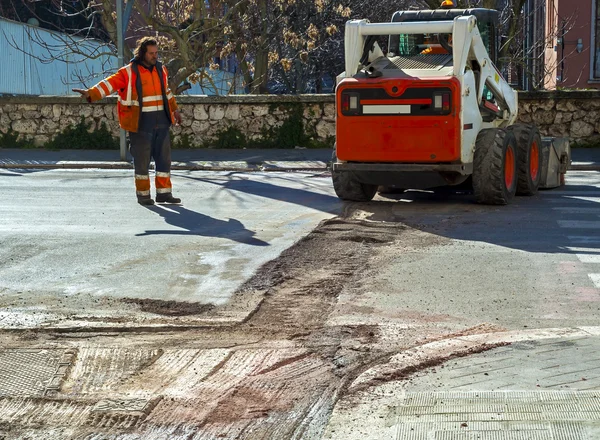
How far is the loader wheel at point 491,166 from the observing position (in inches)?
488

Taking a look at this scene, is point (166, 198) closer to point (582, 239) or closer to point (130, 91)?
point (130, 91)

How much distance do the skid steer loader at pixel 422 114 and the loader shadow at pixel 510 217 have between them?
322 millimetres

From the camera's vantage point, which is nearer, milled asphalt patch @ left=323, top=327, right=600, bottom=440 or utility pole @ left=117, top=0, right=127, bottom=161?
milled asphalt patch @ left=323, top=327, right=600, bottom=440

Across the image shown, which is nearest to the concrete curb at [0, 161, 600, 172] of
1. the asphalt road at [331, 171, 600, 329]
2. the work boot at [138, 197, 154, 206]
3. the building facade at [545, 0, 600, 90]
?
the asphalt road at [331, 171, 600, 329]

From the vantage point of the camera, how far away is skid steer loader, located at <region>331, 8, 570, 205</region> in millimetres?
12008

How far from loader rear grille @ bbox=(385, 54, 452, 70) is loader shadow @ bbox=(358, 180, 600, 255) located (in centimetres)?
170

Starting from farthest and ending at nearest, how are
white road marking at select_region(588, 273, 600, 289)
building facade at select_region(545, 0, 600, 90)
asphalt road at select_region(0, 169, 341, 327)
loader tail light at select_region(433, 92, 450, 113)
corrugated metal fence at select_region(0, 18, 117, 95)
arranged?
corrugated metal fence at select_region(0, 18, 117, 95) < building facade at select_region(545, 0, 600, 90) < loader tail light at select_region(433, 92, 450, 113) < white road marking at select_region(588, 273, 600, 289) < asphalt road at select_region(0, 169, 341, 327)

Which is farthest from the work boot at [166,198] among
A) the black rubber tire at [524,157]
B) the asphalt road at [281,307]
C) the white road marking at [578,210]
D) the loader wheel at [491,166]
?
the white road marking at [578,210]

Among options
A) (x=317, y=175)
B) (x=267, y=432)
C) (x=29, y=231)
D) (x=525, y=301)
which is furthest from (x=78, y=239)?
(x=317, y=175)

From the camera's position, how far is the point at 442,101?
11898 mm

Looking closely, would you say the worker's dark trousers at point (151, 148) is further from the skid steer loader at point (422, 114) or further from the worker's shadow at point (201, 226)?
the skid steer loader at point (422, 114)

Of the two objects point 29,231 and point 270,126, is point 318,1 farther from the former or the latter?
point 29,231

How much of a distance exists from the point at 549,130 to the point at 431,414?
1730 centimetres

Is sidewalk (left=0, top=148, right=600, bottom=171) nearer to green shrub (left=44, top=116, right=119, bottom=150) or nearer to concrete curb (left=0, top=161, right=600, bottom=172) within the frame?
concrete curb (left=0, top=161, right=600, bottom=172)
